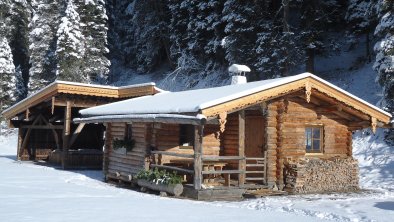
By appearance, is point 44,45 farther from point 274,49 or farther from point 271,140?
point 271,140

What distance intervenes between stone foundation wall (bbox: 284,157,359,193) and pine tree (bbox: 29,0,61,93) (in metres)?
32.2

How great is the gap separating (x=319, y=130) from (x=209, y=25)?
1920 cm

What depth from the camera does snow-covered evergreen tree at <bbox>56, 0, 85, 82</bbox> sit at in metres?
39.3

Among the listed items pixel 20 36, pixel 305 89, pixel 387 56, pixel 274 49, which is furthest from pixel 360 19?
pixel 20 36

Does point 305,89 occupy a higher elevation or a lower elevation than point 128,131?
higher

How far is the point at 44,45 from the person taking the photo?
43344 mm

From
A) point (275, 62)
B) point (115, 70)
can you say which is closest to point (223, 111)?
point (275, 62)

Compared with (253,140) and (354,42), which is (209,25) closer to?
(354,42)

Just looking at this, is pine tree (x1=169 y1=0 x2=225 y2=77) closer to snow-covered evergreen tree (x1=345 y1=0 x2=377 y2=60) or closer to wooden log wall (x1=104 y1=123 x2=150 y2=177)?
snow-covered evergreen tree (x1=345 y1=0 x2=377 y2=60)

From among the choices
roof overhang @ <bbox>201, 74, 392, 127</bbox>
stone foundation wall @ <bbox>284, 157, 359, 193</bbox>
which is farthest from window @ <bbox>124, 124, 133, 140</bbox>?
stone foundation wall @ <bbox>284, 157, 359, 193</bbox>

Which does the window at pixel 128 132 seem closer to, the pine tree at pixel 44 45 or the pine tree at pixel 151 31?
the pine tree at pixel 44 45

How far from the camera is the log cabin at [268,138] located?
1529 centimetres

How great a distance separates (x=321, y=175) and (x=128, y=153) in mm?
7595

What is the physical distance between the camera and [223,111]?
1401 centimetres
